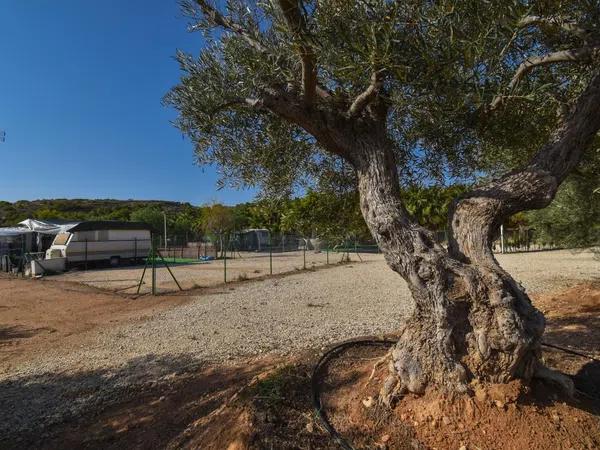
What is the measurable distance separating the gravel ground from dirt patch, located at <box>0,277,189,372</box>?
622 millimetres

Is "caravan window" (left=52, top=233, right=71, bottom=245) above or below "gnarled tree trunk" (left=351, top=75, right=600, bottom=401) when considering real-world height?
above

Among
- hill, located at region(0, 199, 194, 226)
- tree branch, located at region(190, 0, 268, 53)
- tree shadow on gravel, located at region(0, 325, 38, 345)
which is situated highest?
hill, located at region(0, 199, 194, 226)

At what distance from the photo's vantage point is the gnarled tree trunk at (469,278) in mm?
2682

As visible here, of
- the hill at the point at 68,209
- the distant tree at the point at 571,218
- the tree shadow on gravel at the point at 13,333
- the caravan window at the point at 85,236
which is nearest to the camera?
the tree shadow on gravel at the point at 13,333

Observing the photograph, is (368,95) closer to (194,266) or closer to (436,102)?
(436,102)

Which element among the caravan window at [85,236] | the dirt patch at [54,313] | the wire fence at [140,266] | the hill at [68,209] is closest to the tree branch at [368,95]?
the dirt patch at [54,313]

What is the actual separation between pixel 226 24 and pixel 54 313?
9954 mm

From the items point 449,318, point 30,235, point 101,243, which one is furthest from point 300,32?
point 30,235

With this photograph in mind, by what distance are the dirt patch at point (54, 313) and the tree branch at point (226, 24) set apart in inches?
235

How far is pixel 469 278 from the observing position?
8.99 feet

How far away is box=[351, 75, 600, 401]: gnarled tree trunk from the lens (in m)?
2.68

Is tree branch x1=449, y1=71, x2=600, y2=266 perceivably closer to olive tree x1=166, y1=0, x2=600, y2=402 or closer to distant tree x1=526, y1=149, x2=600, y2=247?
olive tree x1=166, y1=0, x2=600, y2=402

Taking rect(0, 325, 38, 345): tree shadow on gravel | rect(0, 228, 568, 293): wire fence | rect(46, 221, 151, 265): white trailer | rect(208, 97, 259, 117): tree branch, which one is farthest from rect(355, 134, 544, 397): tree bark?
rect(46, 221, 151, 265): white trailer

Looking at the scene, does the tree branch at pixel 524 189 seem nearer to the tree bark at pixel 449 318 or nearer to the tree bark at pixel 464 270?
the tree bark at pixel 464 270
